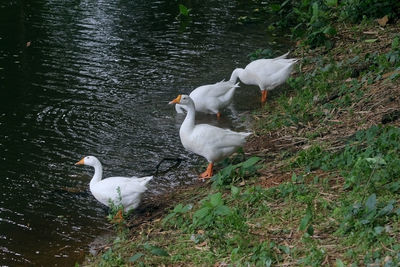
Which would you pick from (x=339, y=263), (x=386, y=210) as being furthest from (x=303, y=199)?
(x=339, y=263)

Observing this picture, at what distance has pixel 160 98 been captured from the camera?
1041cm

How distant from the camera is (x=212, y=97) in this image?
965cm

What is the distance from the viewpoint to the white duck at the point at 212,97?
380 inches

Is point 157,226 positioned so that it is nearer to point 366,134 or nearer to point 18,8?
point 366,134

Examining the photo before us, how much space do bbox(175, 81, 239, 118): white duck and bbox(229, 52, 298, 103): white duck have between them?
0.43 m

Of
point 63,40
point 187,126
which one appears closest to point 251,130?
point 187,126

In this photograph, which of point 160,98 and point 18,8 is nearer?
point 160,98

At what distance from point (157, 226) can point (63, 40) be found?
8.14m

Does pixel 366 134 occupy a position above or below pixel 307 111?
above

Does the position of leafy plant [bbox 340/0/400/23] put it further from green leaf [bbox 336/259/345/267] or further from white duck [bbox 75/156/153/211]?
green leaf [bbox 336/259/345/267]

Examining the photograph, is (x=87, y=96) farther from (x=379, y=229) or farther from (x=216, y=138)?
(x=379, y=229)

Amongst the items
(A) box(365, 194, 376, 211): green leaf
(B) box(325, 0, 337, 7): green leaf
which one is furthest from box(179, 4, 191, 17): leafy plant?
(A) box(365, 194, 376, 211): green leaf

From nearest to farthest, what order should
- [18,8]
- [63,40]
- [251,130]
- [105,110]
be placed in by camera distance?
[251,130] < [105,110] < [63,40] < [18,8]

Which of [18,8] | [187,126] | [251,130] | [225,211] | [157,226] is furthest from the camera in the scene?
[18,8]
